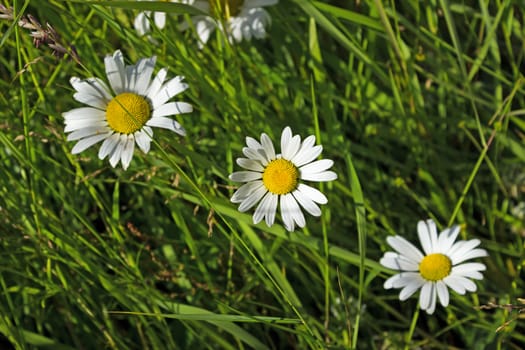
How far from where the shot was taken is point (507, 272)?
1601mm

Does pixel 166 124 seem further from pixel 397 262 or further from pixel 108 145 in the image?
pixel 397 262

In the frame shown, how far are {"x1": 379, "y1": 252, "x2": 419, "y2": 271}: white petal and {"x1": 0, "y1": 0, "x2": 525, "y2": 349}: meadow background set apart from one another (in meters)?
0.07

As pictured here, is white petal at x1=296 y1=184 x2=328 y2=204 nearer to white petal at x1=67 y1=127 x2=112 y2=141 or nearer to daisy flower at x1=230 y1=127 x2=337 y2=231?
daisy flower at x1=230 y1=127 x2=337 y2=231

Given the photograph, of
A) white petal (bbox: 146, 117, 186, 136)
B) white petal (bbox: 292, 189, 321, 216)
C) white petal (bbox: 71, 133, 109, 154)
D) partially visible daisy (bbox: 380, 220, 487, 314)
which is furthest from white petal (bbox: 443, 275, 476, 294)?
white petal (bbox: 71, 133, 109, 154)

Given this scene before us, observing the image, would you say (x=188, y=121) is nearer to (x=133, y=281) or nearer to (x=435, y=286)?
(x=133, y=281)

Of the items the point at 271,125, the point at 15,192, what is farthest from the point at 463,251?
the point at 15,192

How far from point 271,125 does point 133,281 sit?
1.45 ft

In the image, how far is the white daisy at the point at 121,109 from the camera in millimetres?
1070

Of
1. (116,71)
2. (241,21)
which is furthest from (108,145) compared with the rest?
(241,21)

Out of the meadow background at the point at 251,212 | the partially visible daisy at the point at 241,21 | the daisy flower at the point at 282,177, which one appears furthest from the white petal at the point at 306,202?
the partially visible daisy at the point at 241,21

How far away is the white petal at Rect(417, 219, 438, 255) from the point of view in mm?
1317

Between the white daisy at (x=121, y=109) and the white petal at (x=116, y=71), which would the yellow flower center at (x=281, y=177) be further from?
the white petal at (x=116, y=71)

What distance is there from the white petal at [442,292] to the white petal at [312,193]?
32 cm

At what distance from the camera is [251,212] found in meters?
1.39
